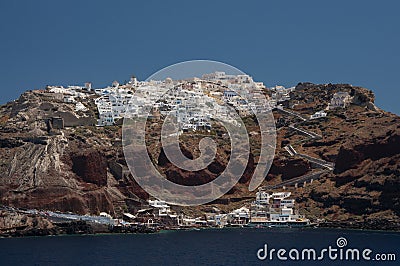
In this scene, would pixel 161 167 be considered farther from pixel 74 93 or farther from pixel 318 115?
pixel 74 93

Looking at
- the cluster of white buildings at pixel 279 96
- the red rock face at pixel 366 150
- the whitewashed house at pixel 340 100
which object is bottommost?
the red rock face at pixel 366 150

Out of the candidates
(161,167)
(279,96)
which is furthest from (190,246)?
(279,96)

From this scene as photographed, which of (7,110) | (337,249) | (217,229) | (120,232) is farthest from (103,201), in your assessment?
(7,110)

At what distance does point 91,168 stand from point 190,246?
2061cm

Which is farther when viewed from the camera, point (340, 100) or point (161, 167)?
point (340, 100)

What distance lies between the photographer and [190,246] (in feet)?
184

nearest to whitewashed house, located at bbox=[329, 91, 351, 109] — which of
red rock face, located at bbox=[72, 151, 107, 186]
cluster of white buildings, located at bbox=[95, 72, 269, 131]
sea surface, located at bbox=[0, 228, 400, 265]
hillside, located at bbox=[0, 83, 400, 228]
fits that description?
hillside, located at bbox=[0, 83, 400, 228]

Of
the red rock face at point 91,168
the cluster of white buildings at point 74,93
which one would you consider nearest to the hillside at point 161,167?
the red rock face at point 91,168

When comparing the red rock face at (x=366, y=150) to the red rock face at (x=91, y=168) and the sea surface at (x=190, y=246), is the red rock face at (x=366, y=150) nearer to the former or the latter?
the sea surface at (x=190, y=246)

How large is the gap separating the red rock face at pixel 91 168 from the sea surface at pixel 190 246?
867 centimetres

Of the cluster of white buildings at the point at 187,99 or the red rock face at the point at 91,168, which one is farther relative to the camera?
the cluster of white buildings at the point at 187,99

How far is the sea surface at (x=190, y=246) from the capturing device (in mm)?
47094

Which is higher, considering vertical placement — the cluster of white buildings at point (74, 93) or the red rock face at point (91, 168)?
the cluster of white buildings at point (74, 93)

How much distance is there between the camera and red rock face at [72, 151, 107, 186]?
73.2m
